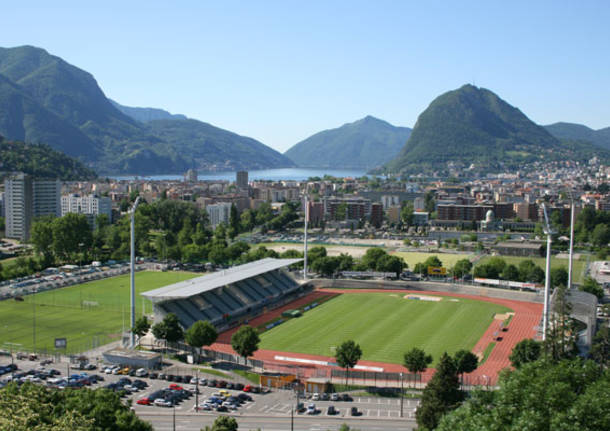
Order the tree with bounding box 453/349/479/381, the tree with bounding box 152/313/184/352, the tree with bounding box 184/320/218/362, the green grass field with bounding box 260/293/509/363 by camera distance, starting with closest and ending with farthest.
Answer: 1. the tree with bounding box 453/349/479/381
2. the tree with bounding box 184/320/218/362
3. the tree with bounding box 152/313/184/352
4. the green grass field with bounding box 260/293/509/363

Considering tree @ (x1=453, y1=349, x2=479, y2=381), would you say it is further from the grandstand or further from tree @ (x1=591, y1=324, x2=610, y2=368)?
the grandstand

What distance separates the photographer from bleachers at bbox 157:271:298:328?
37000 millimetres

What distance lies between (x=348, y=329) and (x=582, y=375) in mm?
20622

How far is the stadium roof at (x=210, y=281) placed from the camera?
117ft

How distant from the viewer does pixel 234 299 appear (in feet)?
139

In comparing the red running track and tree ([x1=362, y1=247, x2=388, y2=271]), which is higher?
tree ([x1=362, y1=247, x2=388, y2=271])

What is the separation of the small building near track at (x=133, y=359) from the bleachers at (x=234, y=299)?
5.00m

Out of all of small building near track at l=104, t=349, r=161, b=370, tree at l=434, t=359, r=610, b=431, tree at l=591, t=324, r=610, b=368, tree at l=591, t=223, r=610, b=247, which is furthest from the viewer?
tree at l=591, t=223, r=610, b=247

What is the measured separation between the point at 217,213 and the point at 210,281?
58063mm

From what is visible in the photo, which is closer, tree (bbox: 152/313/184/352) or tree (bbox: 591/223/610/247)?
tree (bbox: 152/313/184/352)

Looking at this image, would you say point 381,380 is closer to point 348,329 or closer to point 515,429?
point 348,329

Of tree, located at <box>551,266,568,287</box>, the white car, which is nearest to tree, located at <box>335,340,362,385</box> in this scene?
the white car

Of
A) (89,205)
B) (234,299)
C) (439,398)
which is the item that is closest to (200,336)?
(234,299)

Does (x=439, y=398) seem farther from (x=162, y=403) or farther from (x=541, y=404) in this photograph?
(x=162, y=403)
